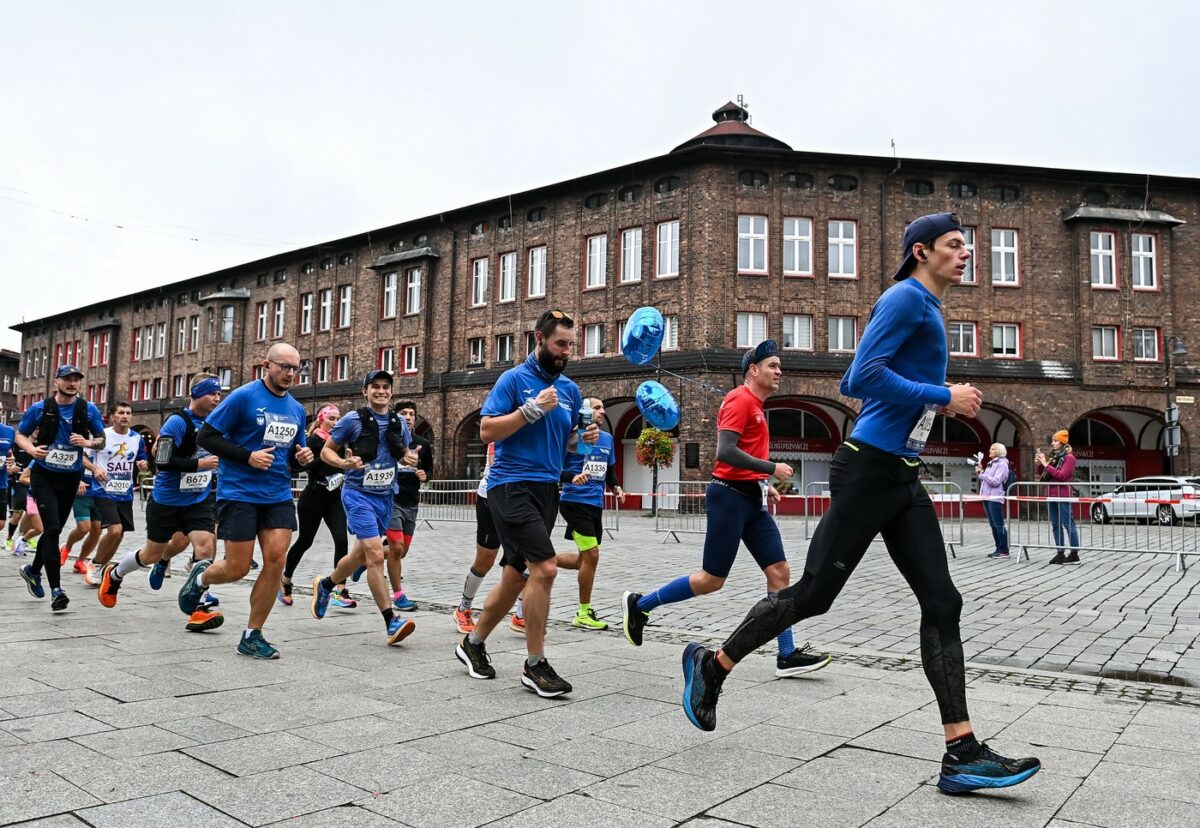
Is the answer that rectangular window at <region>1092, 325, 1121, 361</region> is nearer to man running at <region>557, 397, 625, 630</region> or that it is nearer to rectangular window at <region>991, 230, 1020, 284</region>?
rectangular window at <region>991, 230, 1020, 284</region>

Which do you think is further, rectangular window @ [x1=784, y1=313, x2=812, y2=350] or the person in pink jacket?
rectangular window @ [x1=784, y1=313, x2=812, y2=350]

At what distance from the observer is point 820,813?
10.4 feet

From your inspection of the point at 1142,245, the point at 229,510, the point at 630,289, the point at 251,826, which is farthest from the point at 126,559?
the point at 1142,245

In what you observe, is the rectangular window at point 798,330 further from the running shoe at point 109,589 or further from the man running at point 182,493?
the running shoe at point 109,589

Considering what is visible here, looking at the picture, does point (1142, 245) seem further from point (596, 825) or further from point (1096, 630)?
point (596, 825)

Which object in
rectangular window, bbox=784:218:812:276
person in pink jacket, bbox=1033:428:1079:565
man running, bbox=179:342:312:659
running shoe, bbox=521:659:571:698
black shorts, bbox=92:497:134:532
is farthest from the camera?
rectangular window, bbox=784:218:812:276

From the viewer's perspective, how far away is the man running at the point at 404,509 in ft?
27.7

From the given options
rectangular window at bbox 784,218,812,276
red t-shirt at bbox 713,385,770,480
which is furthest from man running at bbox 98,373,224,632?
rectangular window at bbox 784,218,812,276

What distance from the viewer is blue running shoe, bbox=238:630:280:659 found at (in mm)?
5934

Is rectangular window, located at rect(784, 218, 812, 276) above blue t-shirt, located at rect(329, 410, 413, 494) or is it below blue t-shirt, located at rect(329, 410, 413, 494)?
above

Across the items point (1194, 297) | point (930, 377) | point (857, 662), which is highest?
point (1194, 297)

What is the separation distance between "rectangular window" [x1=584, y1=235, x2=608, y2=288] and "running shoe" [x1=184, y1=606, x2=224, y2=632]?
28.6 metres

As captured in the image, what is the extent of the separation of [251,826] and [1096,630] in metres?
6.70

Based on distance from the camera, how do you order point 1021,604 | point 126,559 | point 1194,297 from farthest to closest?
point 1194,297 < point 1021,604 < point 126,559
